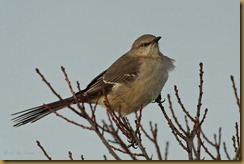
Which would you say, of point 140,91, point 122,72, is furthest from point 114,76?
point 140,91

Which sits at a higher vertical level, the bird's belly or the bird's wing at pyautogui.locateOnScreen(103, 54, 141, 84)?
the bird's wing at pyautogui.locateOnScreen(103, 54, 141, 84)

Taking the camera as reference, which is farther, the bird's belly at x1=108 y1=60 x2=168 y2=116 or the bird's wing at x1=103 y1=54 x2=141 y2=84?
the bird's wing at x1=103 y1=54 x2=141 y2=84

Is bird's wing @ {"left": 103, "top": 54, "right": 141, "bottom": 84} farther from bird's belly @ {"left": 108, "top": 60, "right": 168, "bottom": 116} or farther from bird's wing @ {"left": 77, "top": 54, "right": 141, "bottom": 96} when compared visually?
bird's belly @ {"left": 108, "top": 60, "right": 168, "bottom": 116}

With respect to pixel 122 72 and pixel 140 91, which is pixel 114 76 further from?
pixel 140 91

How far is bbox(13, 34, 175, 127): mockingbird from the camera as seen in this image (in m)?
5.31

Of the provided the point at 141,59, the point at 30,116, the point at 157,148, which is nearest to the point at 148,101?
the point at 141,59

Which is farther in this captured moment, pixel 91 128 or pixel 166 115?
pixel 166 115

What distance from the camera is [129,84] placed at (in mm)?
5586

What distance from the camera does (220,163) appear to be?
3330mm

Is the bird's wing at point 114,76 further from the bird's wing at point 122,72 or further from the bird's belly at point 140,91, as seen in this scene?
the bird's belly at point 140,91

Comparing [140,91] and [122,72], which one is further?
[122,72]

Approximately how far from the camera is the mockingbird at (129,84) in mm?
5309

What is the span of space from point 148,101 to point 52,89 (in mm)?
2447

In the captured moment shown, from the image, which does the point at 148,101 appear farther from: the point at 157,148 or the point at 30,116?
the point at 157,148
